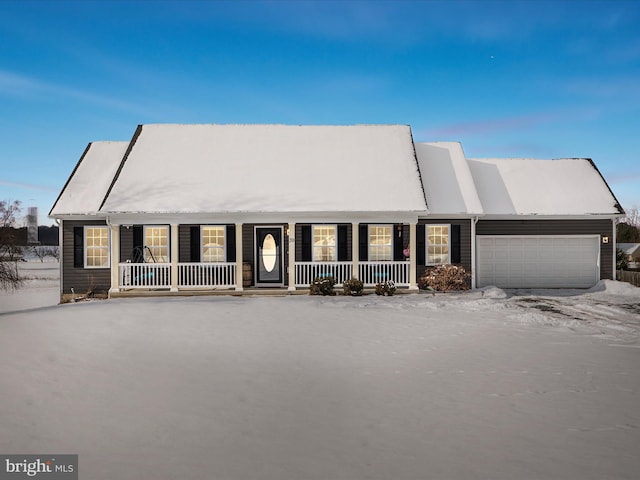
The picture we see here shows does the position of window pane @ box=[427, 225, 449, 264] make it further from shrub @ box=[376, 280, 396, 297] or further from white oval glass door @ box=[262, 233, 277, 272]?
white oval glass door @ box=[262, 233, 277, 272]

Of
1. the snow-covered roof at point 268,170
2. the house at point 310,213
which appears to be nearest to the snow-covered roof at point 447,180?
the house at point 310,213

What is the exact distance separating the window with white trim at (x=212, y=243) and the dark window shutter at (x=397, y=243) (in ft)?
20.9

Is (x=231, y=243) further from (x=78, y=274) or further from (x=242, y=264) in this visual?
(x=78, y=274)

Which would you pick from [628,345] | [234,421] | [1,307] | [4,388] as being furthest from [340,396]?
[1,307]

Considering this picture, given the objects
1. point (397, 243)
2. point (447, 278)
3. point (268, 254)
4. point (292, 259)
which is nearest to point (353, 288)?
point (292, 259)

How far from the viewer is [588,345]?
31.7 feet

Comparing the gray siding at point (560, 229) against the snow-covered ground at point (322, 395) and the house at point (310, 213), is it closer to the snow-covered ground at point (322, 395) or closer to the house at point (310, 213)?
the house at point (310, 213)

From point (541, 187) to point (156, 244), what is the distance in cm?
1590

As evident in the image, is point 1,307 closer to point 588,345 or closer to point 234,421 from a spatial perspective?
point 234,421

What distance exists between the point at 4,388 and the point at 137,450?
9.86ft

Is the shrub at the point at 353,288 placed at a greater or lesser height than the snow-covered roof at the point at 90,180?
lesser

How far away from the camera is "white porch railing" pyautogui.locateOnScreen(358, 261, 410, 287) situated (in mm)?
17109

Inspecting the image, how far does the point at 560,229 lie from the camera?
2025cm

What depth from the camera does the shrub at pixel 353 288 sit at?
16250 mm
